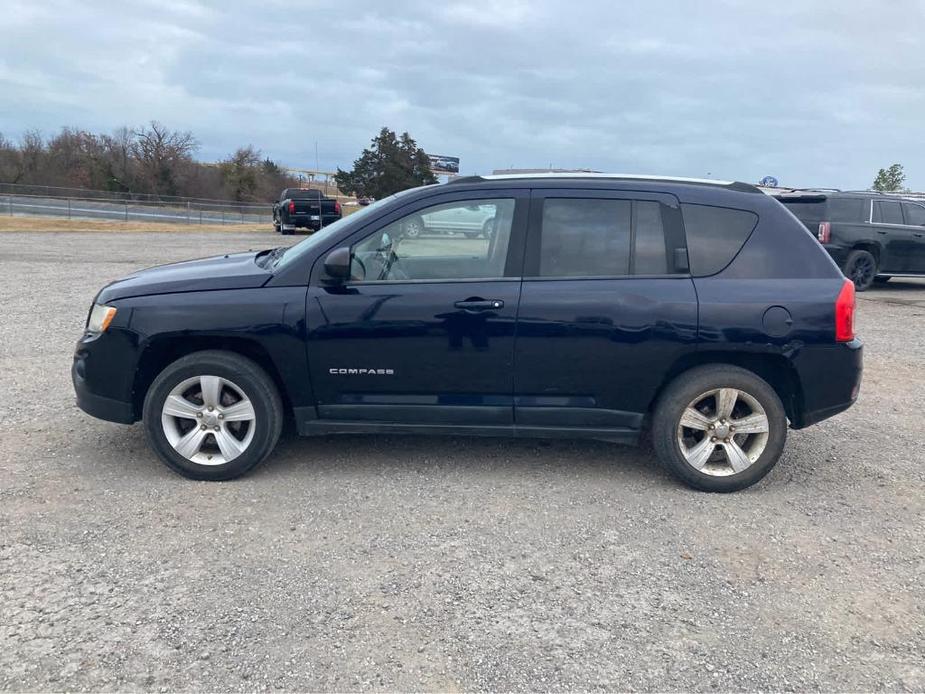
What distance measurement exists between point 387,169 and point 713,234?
48799mm

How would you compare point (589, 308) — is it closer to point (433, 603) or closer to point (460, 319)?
point (460, 319)

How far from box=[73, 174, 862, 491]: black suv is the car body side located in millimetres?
12

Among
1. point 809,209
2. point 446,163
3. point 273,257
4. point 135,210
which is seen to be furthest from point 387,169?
point 273,257

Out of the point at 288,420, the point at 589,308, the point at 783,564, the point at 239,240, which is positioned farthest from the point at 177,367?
the point at 239,240

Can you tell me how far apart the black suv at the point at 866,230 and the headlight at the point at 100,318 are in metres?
12.3

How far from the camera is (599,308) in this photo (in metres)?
4.25

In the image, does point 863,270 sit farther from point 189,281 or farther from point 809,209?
point 189,281

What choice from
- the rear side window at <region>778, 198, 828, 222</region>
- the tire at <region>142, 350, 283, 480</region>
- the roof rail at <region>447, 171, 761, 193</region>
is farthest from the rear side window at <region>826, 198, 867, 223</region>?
the tire at <region>142, 350, 283, 480</region>

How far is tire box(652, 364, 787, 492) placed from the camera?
14.1 feet

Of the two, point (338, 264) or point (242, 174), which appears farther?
point (242, 174)

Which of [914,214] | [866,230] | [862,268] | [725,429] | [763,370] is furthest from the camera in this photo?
[914,214]

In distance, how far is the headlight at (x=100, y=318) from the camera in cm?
438

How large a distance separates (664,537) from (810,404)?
1.30 meters

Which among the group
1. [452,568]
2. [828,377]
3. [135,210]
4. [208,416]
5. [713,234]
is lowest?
[452,568]
